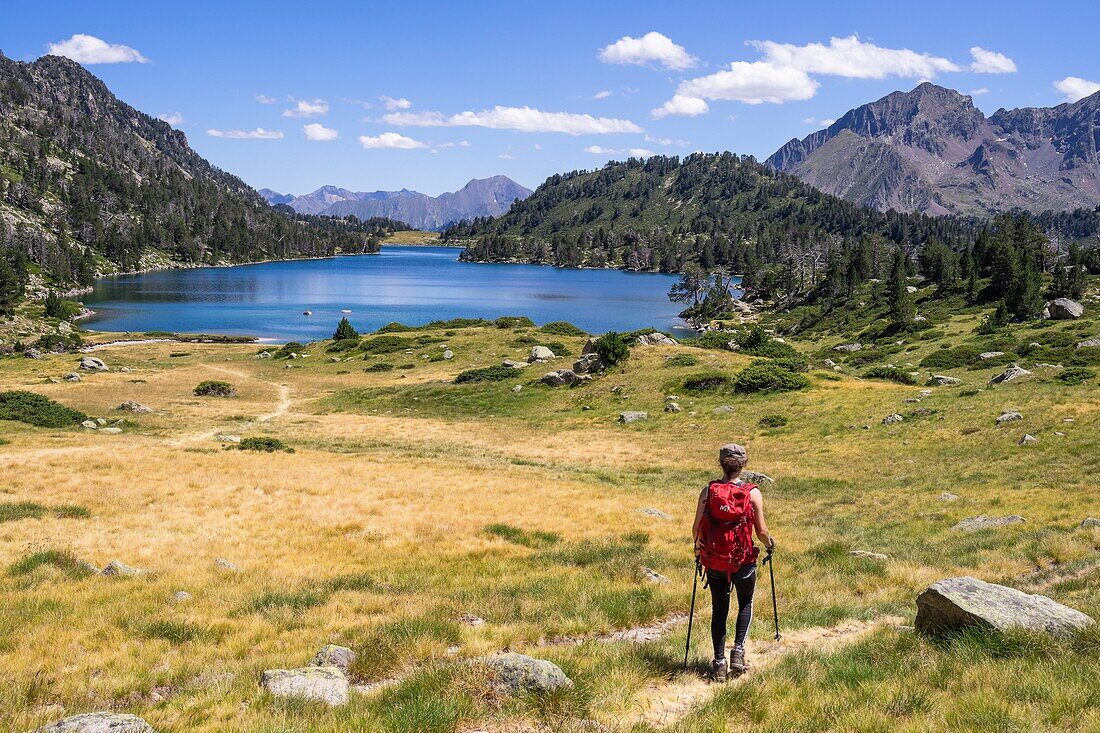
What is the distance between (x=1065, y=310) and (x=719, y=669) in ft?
269

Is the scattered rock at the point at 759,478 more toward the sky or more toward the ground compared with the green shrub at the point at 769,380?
more toward the ground

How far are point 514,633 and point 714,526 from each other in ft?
13.5

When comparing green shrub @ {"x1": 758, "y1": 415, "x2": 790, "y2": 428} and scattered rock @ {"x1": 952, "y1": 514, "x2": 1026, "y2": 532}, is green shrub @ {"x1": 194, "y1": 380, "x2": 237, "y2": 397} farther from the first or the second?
scattered rock @ {"x1": 952, "y1": 514, "x2": 1026, "y2": 532}

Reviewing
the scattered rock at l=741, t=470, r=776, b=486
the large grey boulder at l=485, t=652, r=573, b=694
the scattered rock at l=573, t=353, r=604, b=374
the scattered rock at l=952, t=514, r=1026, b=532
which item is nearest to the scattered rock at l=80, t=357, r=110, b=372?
the scattered rock at l=573, t=353, r=604, b=374

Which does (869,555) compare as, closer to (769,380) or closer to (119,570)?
(119,570)

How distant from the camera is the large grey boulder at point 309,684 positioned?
7.82 m

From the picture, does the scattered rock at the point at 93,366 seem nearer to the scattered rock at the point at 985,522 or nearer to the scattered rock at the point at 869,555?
the scattered rock at the point at 869,555

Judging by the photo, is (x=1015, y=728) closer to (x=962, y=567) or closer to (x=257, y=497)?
(x=962, y=567)

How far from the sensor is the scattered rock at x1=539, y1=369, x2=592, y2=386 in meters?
53.7

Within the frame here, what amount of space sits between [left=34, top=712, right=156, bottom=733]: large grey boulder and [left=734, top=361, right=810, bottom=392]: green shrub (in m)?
42.8

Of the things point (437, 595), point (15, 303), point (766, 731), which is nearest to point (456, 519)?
point (437, 595)

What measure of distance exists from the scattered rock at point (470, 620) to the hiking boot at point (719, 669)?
166 inches

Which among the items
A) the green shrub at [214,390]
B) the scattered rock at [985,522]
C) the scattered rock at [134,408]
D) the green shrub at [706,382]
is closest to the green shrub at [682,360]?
the green shrub at [706,382]

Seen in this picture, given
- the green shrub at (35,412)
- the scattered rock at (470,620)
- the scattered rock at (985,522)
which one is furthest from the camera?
the green shrub at (35,412)
